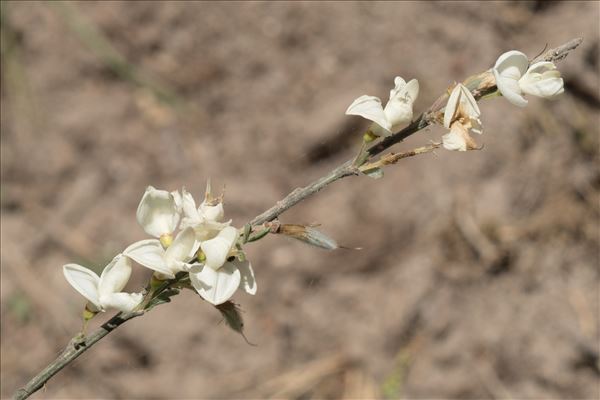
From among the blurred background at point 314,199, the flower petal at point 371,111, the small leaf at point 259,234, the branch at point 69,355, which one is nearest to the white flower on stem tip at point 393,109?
the flower petal at point 371,111

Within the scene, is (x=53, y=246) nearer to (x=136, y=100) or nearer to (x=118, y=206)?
(x=118, y=206)

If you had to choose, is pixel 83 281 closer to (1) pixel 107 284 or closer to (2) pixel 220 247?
(1) pixel 107 284

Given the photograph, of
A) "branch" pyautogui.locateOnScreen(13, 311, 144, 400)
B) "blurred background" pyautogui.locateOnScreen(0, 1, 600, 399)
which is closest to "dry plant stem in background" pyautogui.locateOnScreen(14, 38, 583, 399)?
"branch" pyautogui.locateOnScreen(13, 311, 144, 400)

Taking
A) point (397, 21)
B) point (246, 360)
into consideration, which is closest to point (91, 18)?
point (397, 21)

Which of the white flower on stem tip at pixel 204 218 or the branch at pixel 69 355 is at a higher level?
the white flower on stem tip at pixel 204 218

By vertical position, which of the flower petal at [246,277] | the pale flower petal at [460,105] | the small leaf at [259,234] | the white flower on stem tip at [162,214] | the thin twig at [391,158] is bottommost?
the flower petal at [246,277]

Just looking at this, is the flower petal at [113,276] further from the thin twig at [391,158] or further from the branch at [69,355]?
the thin twig at [391,158]
